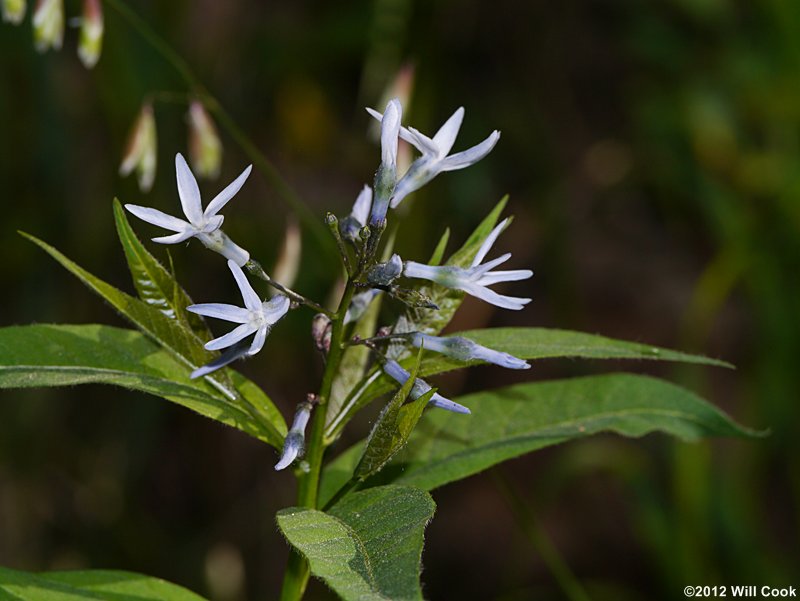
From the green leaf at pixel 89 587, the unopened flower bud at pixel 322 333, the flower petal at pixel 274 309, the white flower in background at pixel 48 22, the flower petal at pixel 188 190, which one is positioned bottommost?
the green leaf at pixel 89 587

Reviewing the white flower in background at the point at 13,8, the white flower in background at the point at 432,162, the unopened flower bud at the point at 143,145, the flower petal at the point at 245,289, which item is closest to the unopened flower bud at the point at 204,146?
the unopened flower bud at the point at 143,145

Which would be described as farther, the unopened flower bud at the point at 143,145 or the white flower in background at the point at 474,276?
the unopened flower bud at the point at 143,145

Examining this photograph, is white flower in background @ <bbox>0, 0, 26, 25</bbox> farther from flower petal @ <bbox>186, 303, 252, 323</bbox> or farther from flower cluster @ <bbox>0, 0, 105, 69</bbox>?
flower petal @ <bbox>186, 303, 252, 323</bbox>

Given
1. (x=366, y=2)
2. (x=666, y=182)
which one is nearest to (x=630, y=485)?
(x=666, y=182)

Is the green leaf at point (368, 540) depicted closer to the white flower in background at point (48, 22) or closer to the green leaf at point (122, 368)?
the green leaf at point (122, 368)

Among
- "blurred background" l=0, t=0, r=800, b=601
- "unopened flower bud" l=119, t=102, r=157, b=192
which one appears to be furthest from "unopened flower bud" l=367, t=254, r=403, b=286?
"blurred background" l=0, t=0, r=800, b=601

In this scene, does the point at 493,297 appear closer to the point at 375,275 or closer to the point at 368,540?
the point at 375,275

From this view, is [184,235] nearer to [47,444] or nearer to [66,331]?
[66,331]
